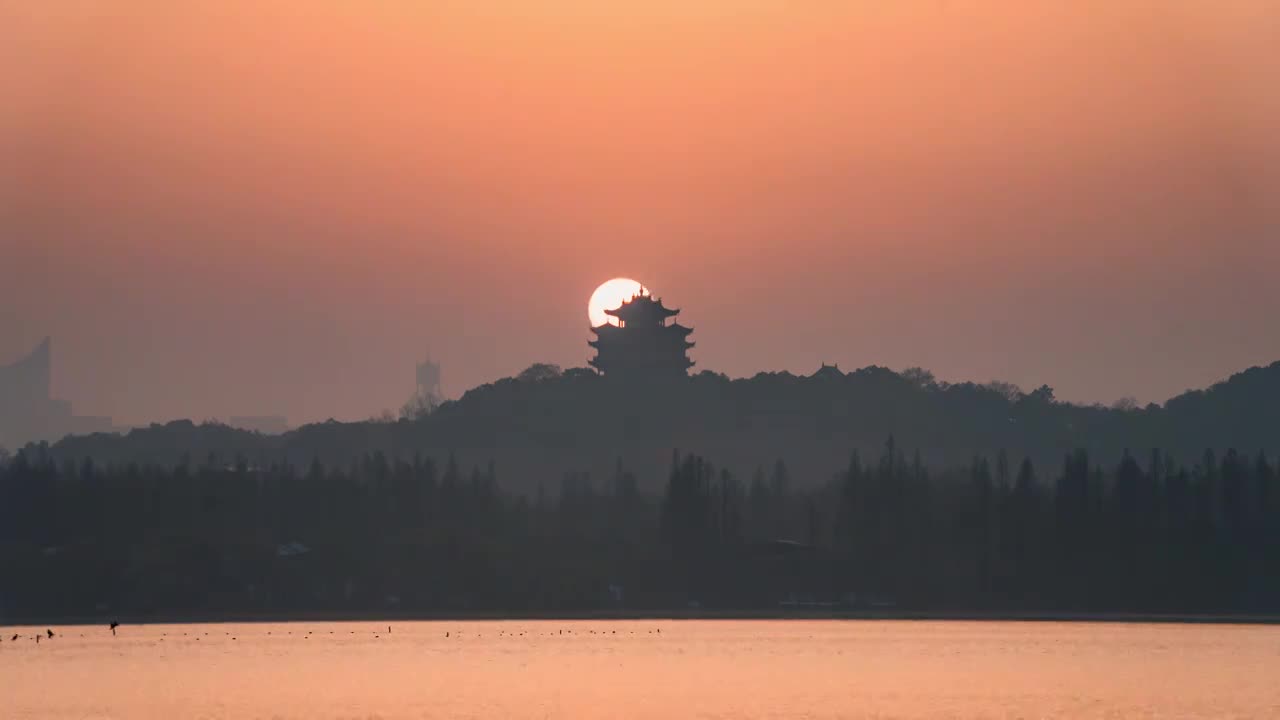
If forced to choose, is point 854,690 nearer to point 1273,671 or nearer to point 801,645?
point 1273,671

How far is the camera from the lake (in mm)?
107688

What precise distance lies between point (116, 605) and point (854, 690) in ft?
314

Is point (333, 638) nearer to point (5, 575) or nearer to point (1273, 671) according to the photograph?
point (5, 575)

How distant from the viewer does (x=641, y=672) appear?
133 meters

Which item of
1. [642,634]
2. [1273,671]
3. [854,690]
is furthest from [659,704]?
[642,634]

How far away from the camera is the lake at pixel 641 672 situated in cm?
10769

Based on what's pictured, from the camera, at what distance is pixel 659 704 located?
108812 mm

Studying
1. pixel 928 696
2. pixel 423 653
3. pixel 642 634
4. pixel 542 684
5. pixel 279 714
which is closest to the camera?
pixel 279 714

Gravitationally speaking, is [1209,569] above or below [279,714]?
above

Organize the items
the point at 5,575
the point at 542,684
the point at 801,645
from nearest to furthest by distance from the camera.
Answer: the point at 542,684
the point at 801,645
the point at 5,575

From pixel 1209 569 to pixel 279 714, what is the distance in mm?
118991

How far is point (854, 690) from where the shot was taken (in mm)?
120625

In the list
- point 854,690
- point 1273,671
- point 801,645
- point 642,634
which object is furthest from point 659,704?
point 642,634

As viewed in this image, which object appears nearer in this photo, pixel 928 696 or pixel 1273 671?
pixel 928 696
